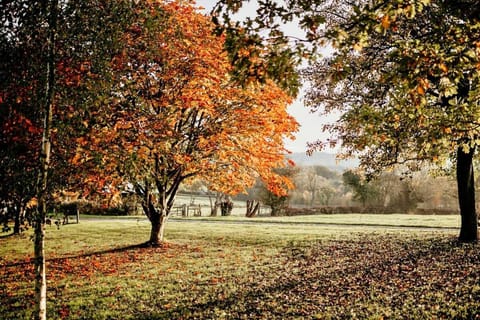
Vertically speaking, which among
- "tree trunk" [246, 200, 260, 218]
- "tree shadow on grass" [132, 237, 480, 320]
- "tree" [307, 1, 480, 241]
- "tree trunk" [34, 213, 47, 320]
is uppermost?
"tree" [307, 1, 480, 241]

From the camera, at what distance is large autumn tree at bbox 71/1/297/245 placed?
34.6ft

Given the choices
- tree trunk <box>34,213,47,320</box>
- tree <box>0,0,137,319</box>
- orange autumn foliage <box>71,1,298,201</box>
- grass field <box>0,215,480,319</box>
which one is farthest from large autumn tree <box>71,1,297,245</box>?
grass field <box>0,215,480,319</box>

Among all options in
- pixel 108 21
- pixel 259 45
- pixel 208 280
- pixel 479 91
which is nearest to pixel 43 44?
pixel 108 21

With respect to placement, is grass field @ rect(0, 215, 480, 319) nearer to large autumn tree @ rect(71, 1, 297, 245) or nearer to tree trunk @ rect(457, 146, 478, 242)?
tree trunk @ rect(457, 146, 478, 242)

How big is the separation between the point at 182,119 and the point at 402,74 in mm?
11097

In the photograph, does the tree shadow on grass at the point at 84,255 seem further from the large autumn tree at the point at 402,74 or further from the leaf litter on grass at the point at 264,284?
the large autumn tree at the point at 402,74

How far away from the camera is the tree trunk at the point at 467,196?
1441cm

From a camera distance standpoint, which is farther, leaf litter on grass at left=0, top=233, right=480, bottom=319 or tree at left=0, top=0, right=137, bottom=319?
leaf litter on grass at left=0, top=233, right=480, bottom=319

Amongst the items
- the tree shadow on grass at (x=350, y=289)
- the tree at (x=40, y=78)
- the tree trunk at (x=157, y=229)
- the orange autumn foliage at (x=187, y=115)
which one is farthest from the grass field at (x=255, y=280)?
the orange autumn foliage at (x=187, y=115)

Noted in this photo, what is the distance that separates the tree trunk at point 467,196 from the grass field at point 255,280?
28.9 inches

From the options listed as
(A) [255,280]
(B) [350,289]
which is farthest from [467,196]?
(A) [255,280]

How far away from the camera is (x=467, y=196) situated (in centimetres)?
1467

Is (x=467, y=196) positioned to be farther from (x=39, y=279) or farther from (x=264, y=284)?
(x=39, y=279)

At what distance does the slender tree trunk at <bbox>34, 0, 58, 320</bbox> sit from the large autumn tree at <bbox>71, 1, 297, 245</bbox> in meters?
2.25
